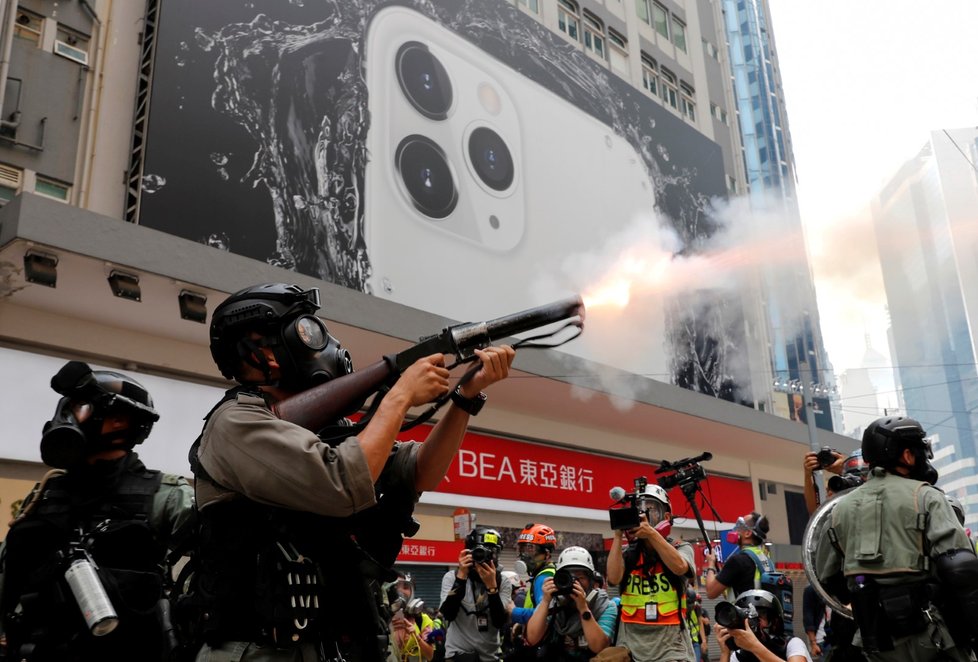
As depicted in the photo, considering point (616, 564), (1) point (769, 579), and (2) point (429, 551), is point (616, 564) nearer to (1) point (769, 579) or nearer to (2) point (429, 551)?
(1) point (769, 579)

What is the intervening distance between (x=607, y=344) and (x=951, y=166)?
7.77 meters

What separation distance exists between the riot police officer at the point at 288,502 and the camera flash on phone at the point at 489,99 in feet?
47.5

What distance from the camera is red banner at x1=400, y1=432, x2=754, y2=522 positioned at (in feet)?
50.4

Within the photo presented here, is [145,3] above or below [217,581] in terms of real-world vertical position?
above

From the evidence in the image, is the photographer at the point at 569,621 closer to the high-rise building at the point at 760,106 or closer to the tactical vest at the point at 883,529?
the tactical vest at the point at 883,529

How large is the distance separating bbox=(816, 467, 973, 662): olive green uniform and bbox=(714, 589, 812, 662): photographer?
723mm

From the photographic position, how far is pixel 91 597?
2.60 metres

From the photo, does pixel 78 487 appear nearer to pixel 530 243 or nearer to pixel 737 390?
pixel 530 243

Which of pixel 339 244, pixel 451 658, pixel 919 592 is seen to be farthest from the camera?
pixel 339 244

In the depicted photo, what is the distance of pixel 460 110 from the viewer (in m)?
15.8

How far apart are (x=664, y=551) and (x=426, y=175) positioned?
397 inches

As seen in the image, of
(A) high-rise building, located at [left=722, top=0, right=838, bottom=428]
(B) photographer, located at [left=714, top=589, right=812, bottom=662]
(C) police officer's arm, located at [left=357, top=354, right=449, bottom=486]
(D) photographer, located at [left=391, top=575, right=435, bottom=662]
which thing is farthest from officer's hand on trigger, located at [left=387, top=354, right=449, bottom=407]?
(A) high-rise building, located at [left=722, top=0, right=838, bottom=428]

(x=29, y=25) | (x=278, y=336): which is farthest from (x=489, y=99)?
(x=278, y=336)

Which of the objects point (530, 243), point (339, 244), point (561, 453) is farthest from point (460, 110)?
point (561, 453)
